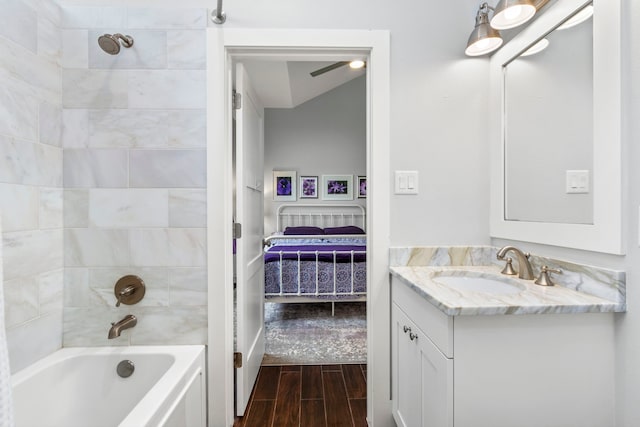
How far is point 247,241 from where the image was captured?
1647 mm

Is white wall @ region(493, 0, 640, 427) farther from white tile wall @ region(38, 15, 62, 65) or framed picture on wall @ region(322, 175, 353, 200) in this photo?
framed picture on wall @ region(322, 175, 353, 200)

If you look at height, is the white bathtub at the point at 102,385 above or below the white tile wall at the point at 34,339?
below

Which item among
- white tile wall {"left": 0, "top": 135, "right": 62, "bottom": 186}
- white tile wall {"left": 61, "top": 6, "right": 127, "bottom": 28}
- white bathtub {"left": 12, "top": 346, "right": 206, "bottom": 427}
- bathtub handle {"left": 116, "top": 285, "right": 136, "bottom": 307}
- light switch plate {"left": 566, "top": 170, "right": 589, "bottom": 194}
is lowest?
white bathtub {"left": 12, "top": 346, "right": 206, "bottom": 427}

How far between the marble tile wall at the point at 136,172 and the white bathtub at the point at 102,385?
0.09 m

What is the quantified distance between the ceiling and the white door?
0.57 m

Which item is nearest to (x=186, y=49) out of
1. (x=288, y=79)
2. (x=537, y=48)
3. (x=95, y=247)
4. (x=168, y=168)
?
(x=168, y=168)

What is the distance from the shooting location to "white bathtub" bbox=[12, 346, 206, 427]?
1096 mm

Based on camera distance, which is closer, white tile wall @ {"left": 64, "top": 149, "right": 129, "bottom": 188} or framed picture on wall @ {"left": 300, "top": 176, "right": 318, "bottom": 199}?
white tile wall @ {"left": 64, "top": 149, "right": 129, "bottom": 188}

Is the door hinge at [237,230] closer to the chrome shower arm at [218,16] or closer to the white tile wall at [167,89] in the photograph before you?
the white tile wall at [167,89]

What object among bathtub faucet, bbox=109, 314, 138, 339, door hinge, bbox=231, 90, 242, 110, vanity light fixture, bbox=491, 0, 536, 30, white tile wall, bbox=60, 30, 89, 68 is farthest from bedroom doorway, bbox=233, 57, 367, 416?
vanity light fixture, bbox=491, 0, 536, 30

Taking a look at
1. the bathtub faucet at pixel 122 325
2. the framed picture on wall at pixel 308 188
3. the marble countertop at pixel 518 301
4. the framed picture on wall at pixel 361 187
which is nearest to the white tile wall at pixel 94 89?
the bathtub faucet at pixel 122 325

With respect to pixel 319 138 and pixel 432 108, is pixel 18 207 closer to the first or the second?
pixel 432 108

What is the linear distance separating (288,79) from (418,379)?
8.96 ft

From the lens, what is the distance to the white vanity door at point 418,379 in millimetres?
915
